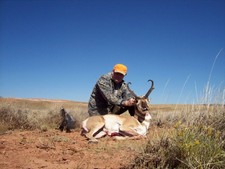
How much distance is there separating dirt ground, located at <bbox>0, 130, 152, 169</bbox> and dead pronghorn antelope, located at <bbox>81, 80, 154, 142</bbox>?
1.18m

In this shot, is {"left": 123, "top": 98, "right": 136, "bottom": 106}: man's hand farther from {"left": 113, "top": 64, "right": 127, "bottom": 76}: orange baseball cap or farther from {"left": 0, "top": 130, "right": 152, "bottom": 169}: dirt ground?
{"left": 0, "top": 130, "right": 152, "bottom": 169}: dirt ground

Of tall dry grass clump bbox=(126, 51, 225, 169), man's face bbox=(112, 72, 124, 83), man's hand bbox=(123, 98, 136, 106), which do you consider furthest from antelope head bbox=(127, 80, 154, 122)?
tall dry grass clump bbox=(126, 51, 225, 169)

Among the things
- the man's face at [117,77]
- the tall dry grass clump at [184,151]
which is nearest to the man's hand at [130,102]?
the man's face at [117,77]

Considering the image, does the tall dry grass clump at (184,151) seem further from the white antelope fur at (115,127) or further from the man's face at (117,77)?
the man's face at (117,77)

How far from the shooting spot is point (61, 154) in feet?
19.6

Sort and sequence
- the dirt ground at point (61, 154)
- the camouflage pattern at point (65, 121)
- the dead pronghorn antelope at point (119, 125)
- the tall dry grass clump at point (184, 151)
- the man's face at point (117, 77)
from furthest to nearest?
the camouflage pattern at point (65, 121), the man's face at point (117, 77), the dead pronghorn antelope at point (119, 125), the dirt ground at point (61, 154), the tall dry grass clump at point (184, 151)

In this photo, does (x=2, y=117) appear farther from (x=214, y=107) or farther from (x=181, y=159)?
(x=181, y=159)

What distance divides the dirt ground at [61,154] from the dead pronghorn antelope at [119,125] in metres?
1.18

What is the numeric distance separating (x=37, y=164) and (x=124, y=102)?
4.26m

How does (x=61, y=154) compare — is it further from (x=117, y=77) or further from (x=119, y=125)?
(x=117, y=77)

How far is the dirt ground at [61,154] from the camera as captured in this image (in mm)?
5070

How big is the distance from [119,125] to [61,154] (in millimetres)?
2977

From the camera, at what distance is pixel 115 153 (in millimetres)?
5980

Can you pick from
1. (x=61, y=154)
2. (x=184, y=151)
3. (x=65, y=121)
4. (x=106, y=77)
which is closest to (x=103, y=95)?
(x=106, y=77)
